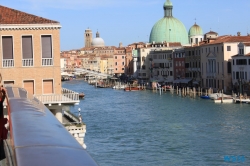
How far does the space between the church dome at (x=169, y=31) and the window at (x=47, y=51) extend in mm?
49689

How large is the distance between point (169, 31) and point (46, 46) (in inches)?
1970

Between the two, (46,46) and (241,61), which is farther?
(241,61)

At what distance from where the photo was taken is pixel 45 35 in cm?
1135

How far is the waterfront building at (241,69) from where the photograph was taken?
3281cm

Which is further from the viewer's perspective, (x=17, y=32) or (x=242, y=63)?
(x=242, y=63)

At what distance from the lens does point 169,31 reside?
6084cm

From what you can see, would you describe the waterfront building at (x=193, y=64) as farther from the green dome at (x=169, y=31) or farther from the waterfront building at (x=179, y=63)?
the green dome at (x=169, y=31)

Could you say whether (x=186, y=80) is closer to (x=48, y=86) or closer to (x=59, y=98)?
(x=48, y=86)

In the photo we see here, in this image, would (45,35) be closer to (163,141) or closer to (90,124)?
(163,141)

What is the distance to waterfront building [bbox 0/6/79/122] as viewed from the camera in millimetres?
11203

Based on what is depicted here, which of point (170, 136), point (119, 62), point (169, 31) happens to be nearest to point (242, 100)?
point (170, 136)

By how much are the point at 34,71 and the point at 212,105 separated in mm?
17255

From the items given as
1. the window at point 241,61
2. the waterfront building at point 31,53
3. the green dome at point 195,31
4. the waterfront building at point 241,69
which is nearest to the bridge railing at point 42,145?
the waterfront building at point 31,53

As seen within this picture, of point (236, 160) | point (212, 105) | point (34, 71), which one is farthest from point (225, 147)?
point (212, 105)
